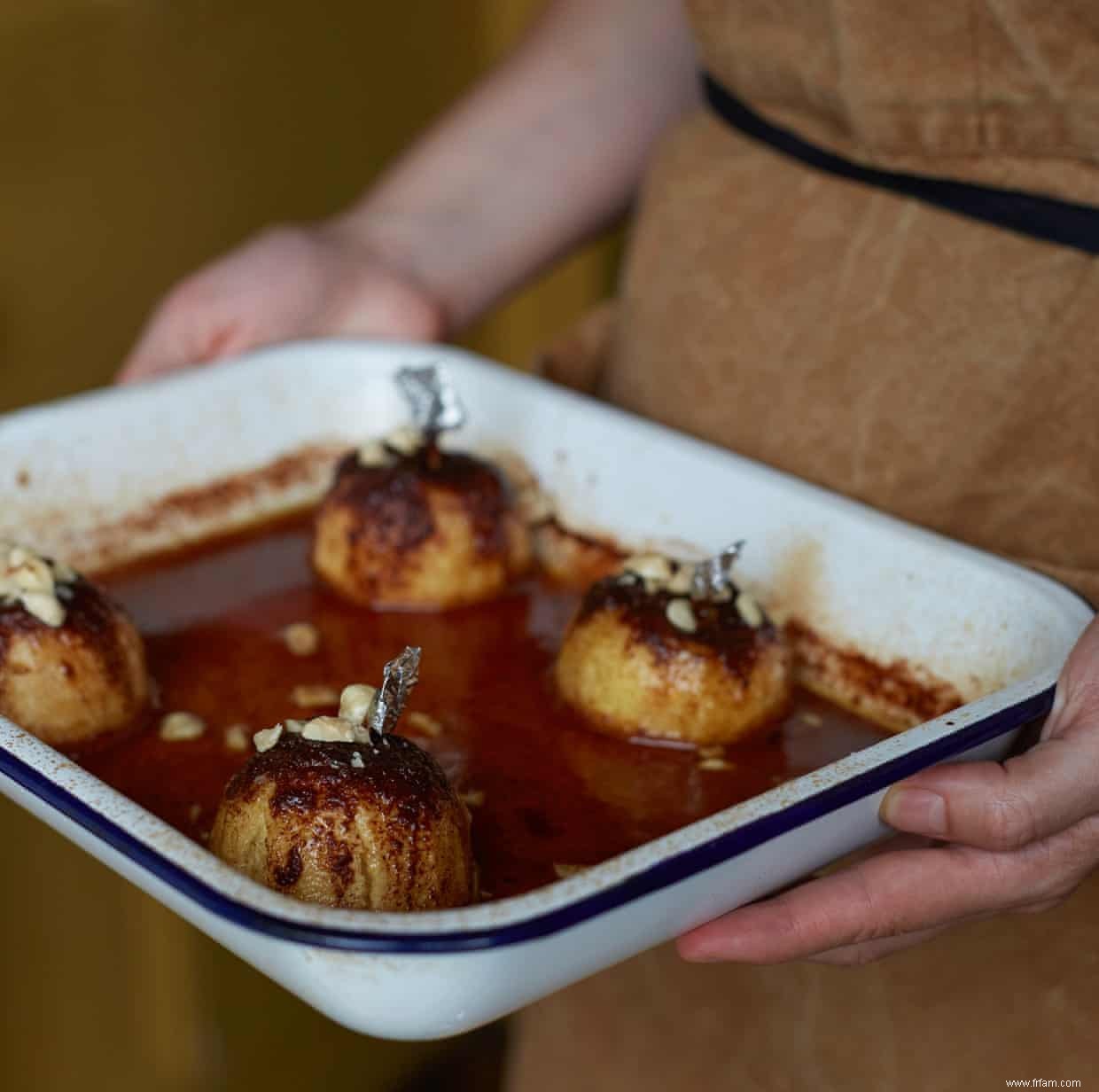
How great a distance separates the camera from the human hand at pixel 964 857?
106 centimetres

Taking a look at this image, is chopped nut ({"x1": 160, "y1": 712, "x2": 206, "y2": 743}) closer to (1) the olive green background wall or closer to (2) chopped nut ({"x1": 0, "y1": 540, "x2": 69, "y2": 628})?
(2) chopped nut ({"x1": 0, "y1": 540, "x2": 69, "y2": 628})

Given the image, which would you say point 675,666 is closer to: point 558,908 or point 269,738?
point 269,738

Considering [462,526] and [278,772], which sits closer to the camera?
[278,772]

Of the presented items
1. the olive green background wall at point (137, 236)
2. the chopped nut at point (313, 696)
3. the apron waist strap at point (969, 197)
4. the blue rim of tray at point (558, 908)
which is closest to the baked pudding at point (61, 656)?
the chopped nut at point (313, 696)

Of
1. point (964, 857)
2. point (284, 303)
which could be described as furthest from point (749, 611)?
point (284, 303)

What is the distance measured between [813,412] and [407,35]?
6.58 feet

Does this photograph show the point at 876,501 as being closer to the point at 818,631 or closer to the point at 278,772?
the point at 818,631

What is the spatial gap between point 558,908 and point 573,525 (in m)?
0.89

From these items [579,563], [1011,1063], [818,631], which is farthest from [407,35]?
[1011,1063]

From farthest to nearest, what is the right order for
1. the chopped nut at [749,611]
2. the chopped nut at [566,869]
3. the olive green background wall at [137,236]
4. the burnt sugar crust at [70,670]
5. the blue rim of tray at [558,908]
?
the olive green background wall at [137,236] < the chopped nut at [749,611] < the burnt sugar crust at [70,670] < the chopped nut at [566,869] < the blue rim of tray at [558,908]

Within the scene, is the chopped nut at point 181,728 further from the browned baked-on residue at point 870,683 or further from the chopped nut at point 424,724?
the browned baked-on residue at point 870,683

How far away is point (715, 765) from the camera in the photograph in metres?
1.37

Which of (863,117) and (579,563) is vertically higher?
(863,117)

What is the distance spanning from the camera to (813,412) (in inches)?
61.1
